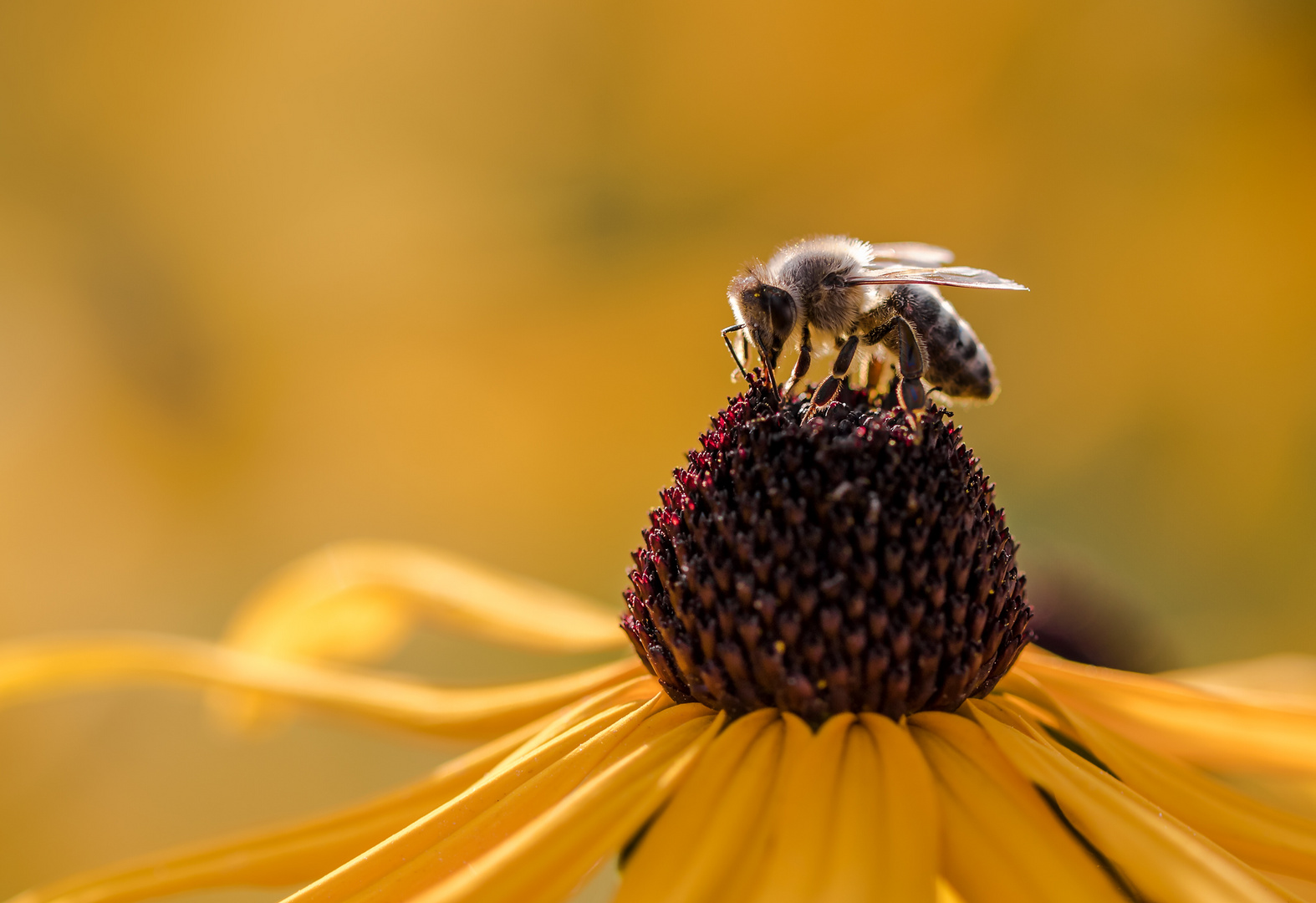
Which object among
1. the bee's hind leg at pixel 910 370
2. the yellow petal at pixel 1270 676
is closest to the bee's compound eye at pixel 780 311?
the bee's hind leg at pixel 910 370

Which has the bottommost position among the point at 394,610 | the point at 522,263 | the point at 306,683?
the point at 306,683

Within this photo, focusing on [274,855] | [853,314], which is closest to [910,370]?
[853,314]

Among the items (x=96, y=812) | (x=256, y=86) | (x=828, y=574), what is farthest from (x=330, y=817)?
(x=256, y=86)

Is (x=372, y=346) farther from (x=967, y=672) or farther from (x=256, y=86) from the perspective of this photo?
(x=967, y=672)

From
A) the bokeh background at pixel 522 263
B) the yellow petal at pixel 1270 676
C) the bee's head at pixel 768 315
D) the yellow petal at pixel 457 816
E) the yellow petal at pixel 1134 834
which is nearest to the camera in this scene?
the yellow petal at pixel 1134 834

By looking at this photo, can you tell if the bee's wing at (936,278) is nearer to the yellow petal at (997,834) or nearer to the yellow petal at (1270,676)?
the yellow petal at (997,834)

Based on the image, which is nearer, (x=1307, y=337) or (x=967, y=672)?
(x=967, y=672)

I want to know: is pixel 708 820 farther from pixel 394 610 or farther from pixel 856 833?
pixel 394 610
